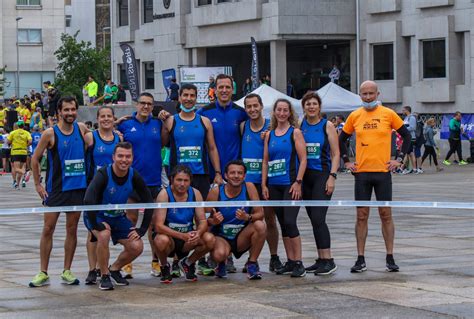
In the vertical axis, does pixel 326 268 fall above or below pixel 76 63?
below

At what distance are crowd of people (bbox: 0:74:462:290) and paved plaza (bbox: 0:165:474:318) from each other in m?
0.30

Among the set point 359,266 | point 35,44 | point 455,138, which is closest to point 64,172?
point 359,266

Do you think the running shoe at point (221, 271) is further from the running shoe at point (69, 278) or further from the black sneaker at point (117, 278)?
the running shoe at point (69, 278)

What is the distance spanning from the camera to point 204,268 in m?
12.8

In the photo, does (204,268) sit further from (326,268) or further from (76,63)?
(76,63)

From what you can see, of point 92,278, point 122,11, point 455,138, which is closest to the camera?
point 92,278

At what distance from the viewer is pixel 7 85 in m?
88.6

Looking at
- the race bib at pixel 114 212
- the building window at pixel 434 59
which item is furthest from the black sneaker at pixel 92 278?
the building window at pixel 434 59

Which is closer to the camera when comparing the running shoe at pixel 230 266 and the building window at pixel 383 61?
the running shoe at pixel 230 266

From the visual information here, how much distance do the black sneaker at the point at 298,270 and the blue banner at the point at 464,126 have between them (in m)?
29.0

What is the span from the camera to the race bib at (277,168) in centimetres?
1258

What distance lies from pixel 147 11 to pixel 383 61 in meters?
19.7

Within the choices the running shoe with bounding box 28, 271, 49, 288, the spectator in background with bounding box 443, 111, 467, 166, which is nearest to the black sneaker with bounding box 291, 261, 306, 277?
the running shoe with bounding box 28, 271, 49, 288

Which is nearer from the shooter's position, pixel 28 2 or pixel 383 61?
pixel 383 61
